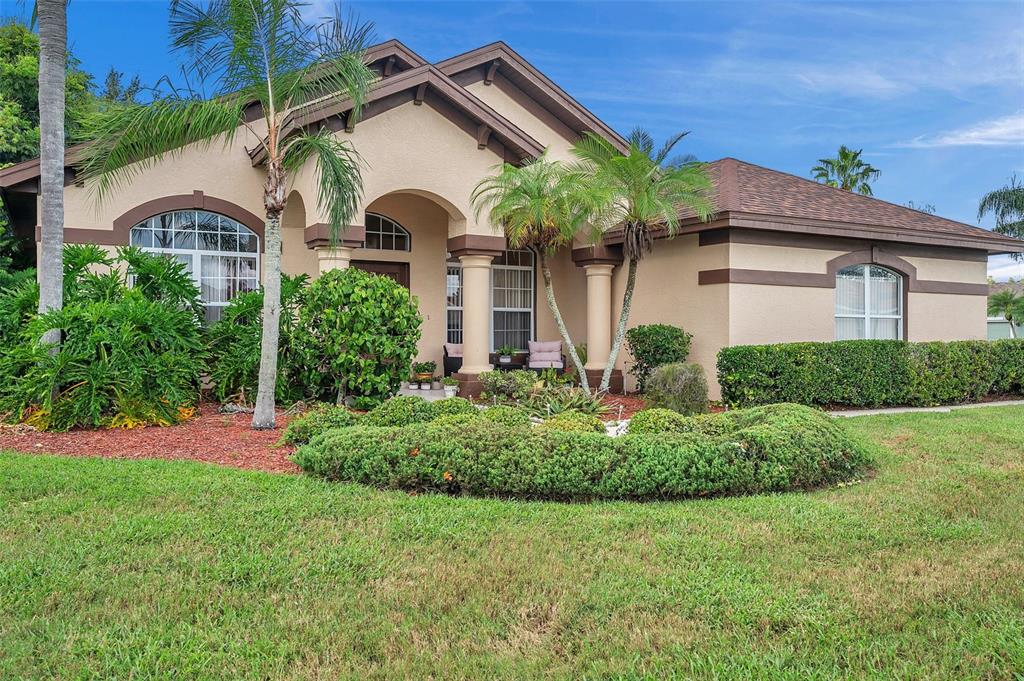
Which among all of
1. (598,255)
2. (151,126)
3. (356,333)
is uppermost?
(151,126)

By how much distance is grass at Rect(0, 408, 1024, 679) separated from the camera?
3.25 m

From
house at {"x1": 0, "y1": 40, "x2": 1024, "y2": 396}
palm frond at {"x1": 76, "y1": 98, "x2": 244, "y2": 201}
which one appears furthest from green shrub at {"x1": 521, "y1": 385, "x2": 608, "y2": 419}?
palm frond at {"x1": 76, "y1": 98, "x2": 244, "y2": 201}

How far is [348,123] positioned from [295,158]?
3.60 ft

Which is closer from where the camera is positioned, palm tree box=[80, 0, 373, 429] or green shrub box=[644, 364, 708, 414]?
palm tree box=[80, 0, 373, 429]

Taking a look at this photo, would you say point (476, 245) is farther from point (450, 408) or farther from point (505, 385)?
point (450, 408)

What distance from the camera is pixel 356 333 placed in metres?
9.88

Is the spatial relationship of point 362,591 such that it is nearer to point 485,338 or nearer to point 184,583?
point 184,583

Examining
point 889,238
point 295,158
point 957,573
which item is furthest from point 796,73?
point 957,573

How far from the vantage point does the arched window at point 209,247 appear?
39.6 ft

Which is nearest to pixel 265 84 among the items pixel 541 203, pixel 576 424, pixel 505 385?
pixel 541 203

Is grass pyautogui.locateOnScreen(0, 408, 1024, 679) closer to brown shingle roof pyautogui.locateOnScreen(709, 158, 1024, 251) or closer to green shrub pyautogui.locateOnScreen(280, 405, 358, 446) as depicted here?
green shrub pyautogui.locateOnScreen(280, 405, 358, 446)

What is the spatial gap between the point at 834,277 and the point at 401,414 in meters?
9.51

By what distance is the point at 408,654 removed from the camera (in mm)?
3281

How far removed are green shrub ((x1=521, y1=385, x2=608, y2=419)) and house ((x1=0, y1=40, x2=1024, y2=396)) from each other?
1.64m
